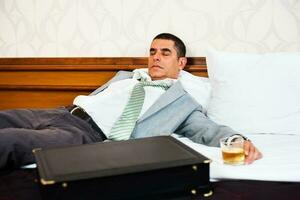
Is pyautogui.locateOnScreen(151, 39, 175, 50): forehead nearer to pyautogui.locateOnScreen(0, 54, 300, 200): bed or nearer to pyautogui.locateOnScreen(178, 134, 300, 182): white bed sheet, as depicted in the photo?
pyautogui.locateOnScreen(0, 54, 300, 200): bed

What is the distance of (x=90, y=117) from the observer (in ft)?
5.29

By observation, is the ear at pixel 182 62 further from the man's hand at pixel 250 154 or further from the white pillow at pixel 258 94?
the man's hand at pixel 250 154

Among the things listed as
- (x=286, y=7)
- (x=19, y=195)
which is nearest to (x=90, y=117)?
(x=19, y=195)

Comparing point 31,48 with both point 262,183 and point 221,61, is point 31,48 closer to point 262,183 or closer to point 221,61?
point 221,61

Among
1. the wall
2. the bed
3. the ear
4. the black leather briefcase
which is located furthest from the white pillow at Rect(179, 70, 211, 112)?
the black leather briefcase

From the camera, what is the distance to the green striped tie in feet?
4.92

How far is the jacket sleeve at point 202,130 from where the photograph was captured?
1.36 meters

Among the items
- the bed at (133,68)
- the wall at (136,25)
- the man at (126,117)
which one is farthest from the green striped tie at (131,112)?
the wall at (136,25)

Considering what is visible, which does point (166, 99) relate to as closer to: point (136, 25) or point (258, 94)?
point (258, 94)

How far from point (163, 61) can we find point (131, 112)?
1.34 feet

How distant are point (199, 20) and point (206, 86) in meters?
0.42

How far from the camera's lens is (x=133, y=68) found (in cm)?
204

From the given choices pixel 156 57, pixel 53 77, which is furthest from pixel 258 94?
pixel 53 77

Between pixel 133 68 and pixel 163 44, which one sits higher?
pixel 163 44
